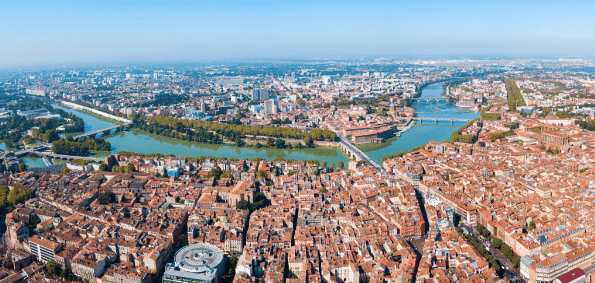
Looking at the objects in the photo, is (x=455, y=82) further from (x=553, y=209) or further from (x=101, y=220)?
(x=101, y=220)

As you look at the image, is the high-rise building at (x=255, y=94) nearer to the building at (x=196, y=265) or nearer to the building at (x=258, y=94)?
the building at (x=258, y=94)

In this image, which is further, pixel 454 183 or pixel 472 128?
pixel 472 128

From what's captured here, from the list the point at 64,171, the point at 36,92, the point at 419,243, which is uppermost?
the point at 36,92

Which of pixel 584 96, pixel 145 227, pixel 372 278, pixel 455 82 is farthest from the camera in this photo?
pixel 455 82

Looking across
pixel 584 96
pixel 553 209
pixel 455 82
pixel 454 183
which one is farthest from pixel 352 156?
pixel 455 82

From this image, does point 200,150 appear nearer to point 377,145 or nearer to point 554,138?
point 377,145

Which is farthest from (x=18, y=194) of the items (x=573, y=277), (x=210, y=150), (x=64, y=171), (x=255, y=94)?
(x=255, y=94)

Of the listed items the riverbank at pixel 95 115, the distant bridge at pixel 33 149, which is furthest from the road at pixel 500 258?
the riverbank at pixel 95 115
